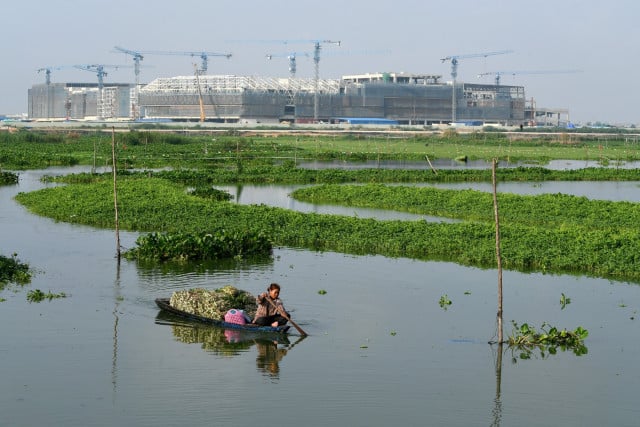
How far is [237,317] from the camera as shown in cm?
1905

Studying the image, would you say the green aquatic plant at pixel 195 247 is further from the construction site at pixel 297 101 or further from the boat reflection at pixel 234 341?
the construction site at pixel 297 101

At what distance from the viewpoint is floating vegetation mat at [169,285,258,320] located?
772 inches

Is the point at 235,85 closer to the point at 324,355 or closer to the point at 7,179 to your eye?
the point at 7,179

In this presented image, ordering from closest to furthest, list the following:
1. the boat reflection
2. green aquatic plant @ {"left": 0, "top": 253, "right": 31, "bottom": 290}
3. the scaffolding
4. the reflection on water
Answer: the boat reflection, green aquatic plant @ {"left": 0, "top": 253, "right": 31, "bottom": 290}, the reflection on water, the scaffolding

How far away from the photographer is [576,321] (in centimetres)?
2055

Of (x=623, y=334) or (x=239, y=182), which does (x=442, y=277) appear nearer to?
(x=623, y=334)

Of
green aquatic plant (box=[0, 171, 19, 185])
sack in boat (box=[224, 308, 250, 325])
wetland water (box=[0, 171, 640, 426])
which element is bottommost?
wetland water (box=[0, 171, 640, 426])

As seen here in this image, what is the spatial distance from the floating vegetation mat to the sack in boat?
0.31 m

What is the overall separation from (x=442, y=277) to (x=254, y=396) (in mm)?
10916

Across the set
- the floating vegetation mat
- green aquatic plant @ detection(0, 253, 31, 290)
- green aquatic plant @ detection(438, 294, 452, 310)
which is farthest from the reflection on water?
the floating vegetation mat

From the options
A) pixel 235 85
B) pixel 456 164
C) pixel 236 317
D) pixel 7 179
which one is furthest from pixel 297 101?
pixel 236 317

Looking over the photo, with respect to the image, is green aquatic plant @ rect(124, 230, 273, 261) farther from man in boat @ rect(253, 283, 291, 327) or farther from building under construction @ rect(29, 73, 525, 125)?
building under construction @ rect(29, 73, 525, 125)

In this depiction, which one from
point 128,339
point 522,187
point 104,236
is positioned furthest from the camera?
point 522,187

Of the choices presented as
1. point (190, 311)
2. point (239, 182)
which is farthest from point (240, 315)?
point (239, 182)
